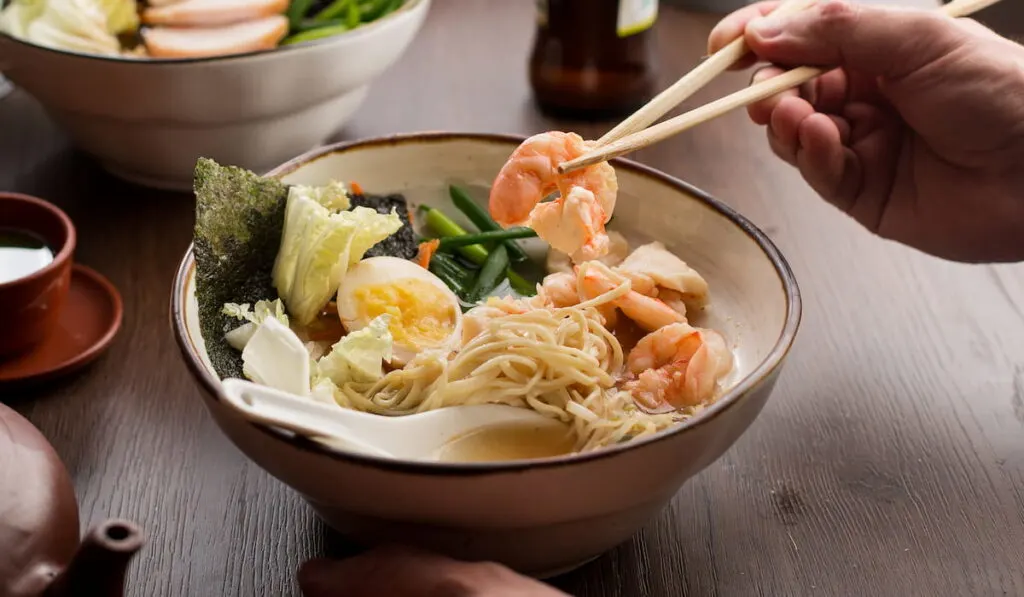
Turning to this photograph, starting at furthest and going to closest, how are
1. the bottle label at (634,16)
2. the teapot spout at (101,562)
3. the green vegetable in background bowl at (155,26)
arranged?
1. the bottle label at (634,16)
2. the green vegetable in background bowl at (155,26)
3. the teapot spout at (101,562)

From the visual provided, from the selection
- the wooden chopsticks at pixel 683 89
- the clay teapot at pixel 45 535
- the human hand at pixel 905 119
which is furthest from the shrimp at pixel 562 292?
the clay teapot at pixel 45 535

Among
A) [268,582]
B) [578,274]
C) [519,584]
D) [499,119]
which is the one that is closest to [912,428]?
[578,274]

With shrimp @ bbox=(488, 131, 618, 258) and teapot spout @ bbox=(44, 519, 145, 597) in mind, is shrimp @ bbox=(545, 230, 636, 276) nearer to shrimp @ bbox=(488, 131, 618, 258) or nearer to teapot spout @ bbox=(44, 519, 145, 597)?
shrimp @ bbox=(488, 131, 618, 258)

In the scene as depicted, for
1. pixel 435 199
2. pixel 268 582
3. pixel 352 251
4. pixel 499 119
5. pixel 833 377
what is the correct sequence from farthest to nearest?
1. pixel 499 119
2. pixel 435 199
3. pixel 833 377
4. pixel 352 251
5. pixel 268 582

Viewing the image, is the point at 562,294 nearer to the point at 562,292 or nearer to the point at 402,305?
the point at 562,292

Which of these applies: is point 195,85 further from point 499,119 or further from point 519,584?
point 519,584

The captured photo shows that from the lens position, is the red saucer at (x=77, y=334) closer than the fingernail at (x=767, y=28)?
Yes

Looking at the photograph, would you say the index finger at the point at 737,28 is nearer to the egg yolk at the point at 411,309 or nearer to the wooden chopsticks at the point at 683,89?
the wooden chopsticks at the point at 683,89
